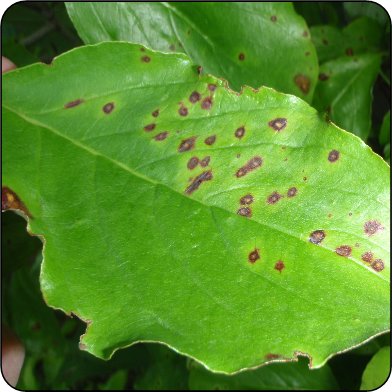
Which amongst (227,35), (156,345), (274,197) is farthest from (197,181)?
(156,345)

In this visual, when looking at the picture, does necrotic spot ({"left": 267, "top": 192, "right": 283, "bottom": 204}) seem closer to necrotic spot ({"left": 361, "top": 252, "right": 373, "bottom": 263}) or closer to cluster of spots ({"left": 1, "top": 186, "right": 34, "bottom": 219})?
necrotic spot ({"left": 361, "top": 252, "right": 373, "bottom": 263})

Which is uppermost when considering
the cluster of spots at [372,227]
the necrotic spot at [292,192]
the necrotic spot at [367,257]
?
the necrotic spot at [292,192]

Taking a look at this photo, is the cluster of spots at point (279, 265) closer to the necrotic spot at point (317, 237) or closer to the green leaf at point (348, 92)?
the necrotic spot at point (317, 237)

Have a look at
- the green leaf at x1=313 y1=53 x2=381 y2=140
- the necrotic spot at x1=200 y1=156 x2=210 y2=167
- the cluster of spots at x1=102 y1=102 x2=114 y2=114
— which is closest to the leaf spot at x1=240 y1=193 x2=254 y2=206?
the necrotic spot at x1=200 y1=156 x2=210 y2=167

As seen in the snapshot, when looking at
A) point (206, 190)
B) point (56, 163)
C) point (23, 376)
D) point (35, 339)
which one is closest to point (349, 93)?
point (206, 190)

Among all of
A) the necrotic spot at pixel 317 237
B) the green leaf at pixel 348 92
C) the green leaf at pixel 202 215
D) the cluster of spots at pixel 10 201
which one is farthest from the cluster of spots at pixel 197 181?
the green leaf at pixel 348 92
